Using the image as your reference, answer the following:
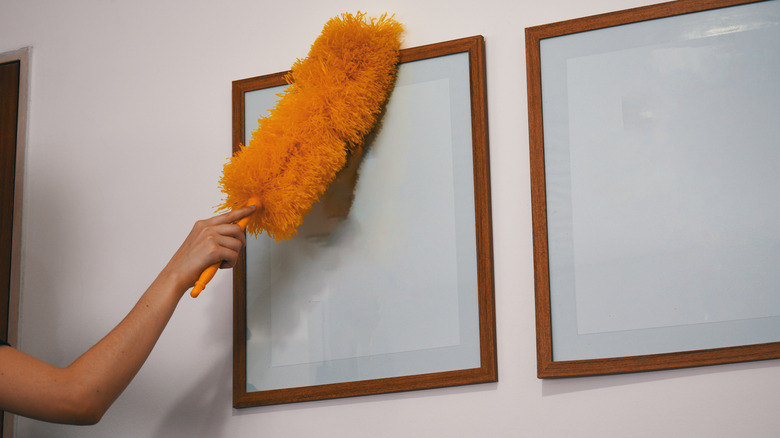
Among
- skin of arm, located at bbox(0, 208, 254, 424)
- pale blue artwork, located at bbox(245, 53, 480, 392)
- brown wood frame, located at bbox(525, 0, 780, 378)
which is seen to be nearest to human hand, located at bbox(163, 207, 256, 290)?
skin of arm, located at bbox(0, 208, 254, 424)

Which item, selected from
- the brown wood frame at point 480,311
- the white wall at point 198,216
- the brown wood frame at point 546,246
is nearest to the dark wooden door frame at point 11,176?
→ the white wall at point 198,216

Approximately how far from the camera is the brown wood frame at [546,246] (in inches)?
38.5

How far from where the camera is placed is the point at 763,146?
1.00 m

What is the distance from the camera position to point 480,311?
3.52 ft

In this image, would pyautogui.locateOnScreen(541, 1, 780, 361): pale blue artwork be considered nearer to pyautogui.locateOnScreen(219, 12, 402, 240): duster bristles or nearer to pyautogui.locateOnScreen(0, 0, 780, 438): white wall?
pyautogui.locateOnScreen(0, 0, 780, 438): white wall

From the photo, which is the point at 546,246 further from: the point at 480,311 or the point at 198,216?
the point at 198,216

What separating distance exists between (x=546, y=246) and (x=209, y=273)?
46cm

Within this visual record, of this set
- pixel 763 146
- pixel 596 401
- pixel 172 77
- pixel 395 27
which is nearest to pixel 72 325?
pixel 172 77

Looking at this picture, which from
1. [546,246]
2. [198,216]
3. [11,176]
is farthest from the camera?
[11,176]

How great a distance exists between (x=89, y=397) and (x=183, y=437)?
31cm

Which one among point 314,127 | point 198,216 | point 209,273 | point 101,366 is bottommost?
point 101,366

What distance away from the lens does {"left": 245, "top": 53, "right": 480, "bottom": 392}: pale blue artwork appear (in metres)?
1.10

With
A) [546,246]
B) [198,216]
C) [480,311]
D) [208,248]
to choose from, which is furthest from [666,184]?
[198,216]

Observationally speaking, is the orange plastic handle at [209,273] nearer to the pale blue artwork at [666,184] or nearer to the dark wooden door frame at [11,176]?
the pale blue artwork at [666,184]
